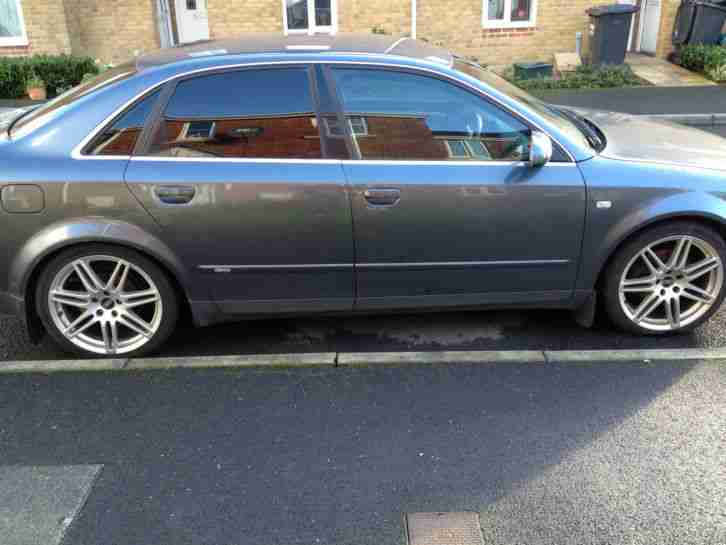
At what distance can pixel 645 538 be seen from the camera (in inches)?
99.5

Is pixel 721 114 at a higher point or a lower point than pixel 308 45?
lower

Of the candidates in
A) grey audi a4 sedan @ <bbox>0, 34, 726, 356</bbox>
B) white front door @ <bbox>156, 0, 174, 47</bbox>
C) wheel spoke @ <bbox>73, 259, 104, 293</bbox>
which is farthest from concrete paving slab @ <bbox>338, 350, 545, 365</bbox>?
white front door @ <bbox>156, 0, 174, 47</bbox>

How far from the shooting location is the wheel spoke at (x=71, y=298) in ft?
12.1

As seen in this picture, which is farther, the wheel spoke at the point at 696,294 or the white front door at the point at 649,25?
the white front door at the point at 649,25

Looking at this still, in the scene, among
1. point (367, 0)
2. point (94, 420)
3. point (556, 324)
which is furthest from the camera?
point (367, 0)

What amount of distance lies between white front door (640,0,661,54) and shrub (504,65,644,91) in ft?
7.34

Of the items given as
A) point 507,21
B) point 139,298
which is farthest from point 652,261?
point 507,21

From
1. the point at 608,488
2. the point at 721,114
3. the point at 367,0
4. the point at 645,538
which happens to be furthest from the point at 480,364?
the point at 367,0

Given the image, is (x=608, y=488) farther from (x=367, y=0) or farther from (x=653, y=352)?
(x=367, y=0)

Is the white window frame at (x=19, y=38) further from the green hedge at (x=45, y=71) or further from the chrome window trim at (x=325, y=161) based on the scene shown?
the chrome window trim at (x=325, y=161)

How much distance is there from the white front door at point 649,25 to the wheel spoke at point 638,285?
10866mm

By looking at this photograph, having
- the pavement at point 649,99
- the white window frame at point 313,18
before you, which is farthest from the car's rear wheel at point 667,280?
the white window frame at point 313,18

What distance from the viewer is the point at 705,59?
11492mm

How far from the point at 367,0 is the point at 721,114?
6.43 metres
